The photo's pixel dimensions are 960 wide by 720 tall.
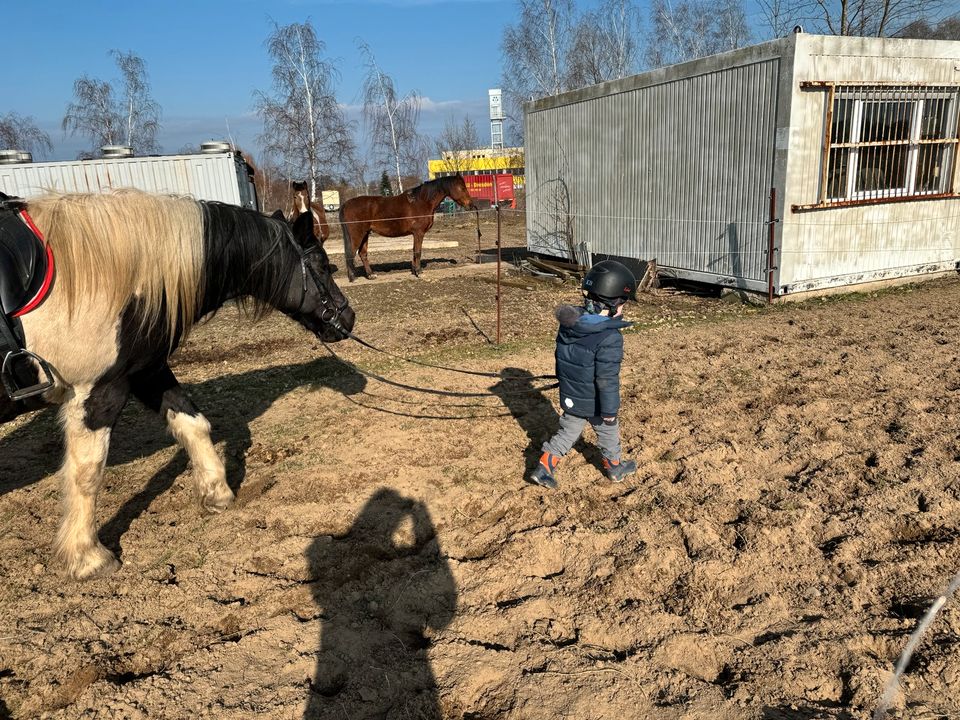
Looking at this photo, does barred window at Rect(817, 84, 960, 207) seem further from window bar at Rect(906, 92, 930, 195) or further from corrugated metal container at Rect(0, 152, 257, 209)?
corrugated metal container at Rect(0, 152, 257, 209)

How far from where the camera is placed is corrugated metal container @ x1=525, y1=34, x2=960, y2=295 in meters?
8.09

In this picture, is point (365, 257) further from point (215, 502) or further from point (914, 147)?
point (215, 502)

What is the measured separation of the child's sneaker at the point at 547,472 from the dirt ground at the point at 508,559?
0.36 feet

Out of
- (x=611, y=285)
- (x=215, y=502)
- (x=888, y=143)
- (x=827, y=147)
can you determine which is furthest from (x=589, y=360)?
(x=888, y=143)

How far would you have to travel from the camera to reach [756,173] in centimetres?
851

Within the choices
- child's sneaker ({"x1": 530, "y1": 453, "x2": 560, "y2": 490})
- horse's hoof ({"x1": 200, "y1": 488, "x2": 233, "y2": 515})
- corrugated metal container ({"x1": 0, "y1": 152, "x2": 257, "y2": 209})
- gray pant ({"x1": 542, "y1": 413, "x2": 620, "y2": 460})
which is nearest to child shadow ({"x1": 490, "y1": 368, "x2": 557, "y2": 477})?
child's sneaker ({"x1": 530, "y1": 453, "x2": 560, "y2": 490})

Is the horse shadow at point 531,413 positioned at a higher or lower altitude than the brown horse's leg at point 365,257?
lower

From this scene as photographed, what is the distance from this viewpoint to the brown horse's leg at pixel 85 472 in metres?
2.81

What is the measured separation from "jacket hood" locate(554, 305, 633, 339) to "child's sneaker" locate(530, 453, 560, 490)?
73 centimetres

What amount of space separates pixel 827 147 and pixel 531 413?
6.19 meters

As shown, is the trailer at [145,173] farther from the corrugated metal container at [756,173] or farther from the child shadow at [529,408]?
the child shadow at [529,408]

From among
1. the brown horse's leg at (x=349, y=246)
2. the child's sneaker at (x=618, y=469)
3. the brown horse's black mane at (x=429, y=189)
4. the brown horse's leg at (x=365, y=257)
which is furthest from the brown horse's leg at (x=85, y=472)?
the brown horse's black mane at (x=429, y=189)

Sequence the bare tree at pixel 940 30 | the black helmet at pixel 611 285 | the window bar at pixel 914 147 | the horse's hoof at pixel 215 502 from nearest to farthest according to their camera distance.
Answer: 1. the black helmet at pixel 611 285
2. the horse's hoof at pixel 215 502
3. the window bar at pixel 914 147
4. the bare tree at pixel 940 30

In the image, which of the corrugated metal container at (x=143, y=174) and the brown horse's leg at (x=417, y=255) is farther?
the corrugated metal container at (x=143, y=174)
